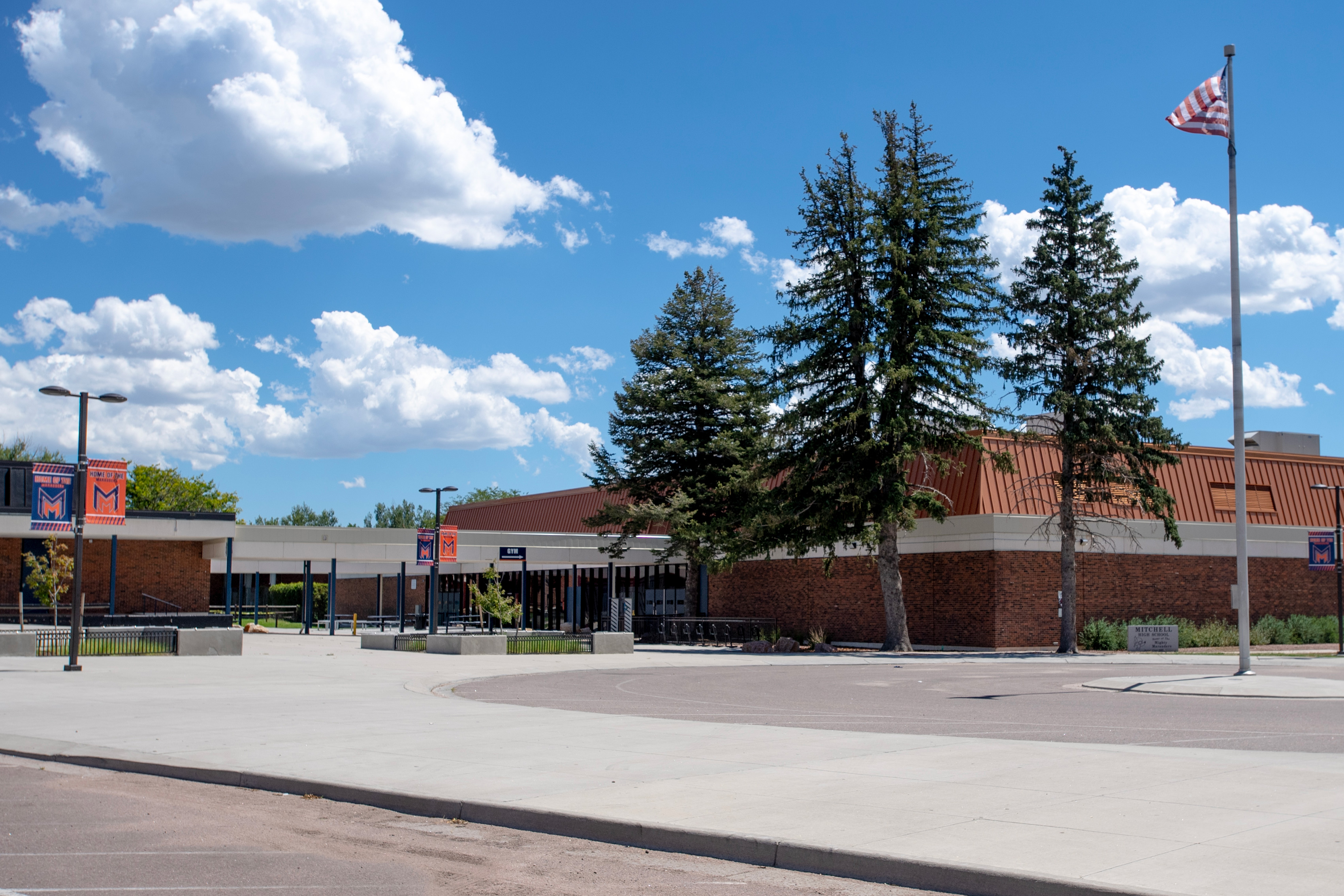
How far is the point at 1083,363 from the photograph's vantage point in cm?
3741

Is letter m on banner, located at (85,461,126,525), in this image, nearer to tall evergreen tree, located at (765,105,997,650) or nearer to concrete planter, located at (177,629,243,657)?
concrete planter, located at (177,629,243,657)

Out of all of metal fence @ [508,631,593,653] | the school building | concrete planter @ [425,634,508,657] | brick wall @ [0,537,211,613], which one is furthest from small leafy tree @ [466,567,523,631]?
brick wall @ [0,537,211,613]

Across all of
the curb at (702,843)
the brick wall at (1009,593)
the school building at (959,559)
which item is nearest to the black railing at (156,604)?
the school building at (959,559)

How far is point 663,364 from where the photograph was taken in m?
47.3

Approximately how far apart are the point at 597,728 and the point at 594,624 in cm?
4496

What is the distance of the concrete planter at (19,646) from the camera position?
29.8 meters

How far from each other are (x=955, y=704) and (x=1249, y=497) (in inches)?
1327

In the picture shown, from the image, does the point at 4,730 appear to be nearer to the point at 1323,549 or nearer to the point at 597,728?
the point at 597,728

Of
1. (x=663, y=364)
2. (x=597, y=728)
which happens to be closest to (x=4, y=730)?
(x=597, y=728)

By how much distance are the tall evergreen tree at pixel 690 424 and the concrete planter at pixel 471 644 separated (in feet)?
34.4

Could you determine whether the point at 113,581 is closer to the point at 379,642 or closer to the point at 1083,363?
the point at 379,642

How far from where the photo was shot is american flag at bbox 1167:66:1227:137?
24.0 metres

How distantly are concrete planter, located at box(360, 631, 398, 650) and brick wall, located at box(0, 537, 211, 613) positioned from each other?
52.0 ft

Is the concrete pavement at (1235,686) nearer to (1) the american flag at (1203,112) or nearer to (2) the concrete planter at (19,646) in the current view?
(1) the american flag at (1203,112)
